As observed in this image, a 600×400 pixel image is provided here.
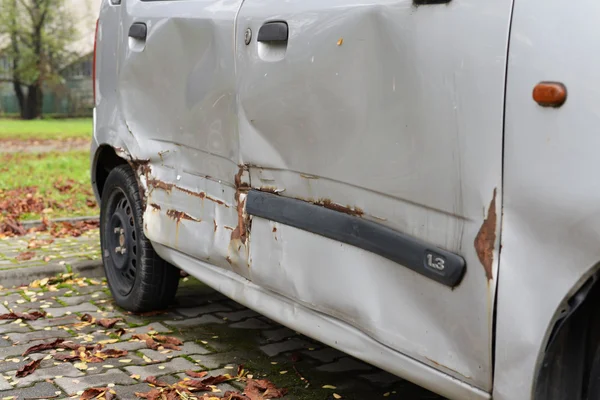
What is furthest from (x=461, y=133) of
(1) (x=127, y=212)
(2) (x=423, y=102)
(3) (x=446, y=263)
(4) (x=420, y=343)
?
(1) (x=127, y=212)

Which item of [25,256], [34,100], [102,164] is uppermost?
[102,164]

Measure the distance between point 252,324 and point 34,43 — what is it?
36.6 m

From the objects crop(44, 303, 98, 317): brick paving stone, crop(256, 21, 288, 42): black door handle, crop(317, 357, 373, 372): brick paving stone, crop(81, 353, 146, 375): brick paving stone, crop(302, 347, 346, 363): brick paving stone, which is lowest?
crop(44, 303, 98, 317): brick paving stone

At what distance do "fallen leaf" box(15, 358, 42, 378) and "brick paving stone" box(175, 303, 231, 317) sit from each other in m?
1.15

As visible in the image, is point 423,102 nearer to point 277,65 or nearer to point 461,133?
point 461,133

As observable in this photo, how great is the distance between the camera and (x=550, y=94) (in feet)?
7.38

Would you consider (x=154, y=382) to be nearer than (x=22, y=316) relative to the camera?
Yes

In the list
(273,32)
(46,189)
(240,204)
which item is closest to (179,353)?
(240,204)

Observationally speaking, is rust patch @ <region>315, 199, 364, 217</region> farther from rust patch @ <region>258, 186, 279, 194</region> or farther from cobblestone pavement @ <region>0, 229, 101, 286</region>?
cobblestone pavement @ <region>0, 229, 101, 286</region>

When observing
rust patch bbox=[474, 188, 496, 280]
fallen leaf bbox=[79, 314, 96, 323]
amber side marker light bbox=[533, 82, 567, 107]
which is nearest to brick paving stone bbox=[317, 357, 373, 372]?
fallen leaf bbox=[79, 314, 96, 323]

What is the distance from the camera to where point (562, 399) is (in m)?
2.42

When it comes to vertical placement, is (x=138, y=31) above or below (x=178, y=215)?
above

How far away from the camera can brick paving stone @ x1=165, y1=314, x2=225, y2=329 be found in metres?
4.98

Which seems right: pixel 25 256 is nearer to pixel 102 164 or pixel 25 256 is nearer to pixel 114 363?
pixel 102 164
